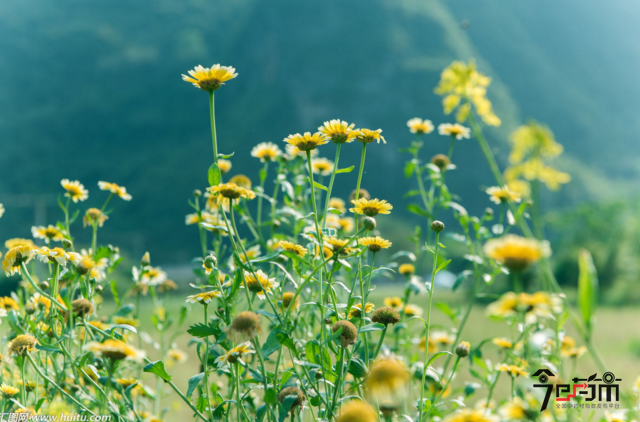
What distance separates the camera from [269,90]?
30.9m

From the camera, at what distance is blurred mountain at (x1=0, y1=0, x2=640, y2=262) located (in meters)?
23.3

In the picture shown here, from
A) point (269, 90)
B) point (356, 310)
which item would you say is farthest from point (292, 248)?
point (269, 90)

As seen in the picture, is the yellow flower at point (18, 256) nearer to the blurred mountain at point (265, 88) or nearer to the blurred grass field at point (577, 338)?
the blurred grass field at point (577, 338)

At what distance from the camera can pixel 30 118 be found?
3142cm

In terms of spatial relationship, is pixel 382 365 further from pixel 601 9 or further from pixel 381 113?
pixel 601 9

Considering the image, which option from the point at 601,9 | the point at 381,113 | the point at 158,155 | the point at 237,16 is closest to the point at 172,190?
the point at 158,155

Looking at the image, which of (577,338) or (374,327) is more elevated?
(577,338)

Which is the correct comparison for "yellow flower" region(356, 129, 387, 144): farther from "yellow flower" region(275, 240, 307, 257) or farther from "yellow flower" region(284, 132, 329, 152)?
"yellow flower" region(275, 240, 307, 257)

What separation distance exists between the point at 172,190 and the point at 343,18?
58.1 ft

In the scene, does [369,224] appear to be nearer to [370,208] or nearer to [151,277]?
[370,208]

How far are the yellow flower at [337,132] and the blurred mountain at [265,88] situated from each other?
17.2 meters

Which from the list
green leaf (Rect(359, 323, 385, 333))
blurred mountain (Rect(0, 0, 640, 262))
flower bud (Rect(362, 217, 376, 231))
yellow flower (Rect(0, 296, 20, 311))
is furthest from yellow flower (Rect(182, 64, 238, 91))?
blurred mountain (Rect(0, 0, 640, 262))

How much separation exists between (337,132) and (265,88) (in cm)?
3135

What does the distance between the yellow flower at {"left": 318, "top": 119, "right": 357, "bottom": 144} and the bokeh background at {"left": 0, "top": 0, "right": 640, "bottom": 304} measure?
605 inches
